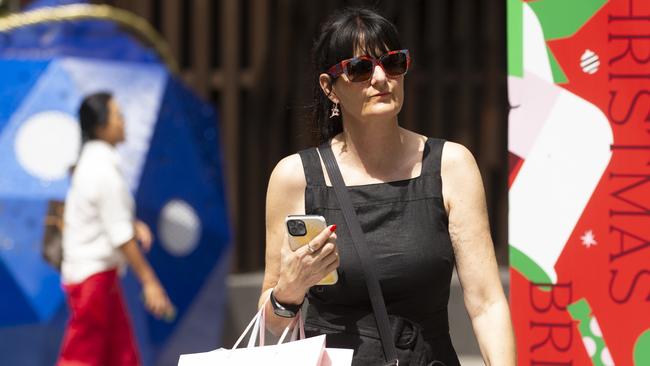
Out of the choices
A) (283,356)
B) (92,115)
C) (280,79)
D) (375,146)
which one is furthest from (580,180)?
(280,79)

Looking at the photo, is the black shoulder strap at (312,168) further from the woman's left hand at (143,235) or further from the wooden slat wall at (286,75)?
the wooden slat wall at (286,75)

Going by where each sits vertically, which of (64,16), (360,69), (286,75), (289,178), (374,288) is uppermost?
(64,16)

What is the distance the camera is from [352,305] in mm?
2896

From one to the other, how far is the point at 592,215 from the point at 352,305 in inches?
32.9

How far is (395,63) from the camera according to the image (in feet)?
9.57

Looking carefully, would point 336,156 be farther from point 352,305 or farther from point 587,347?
point 587,347

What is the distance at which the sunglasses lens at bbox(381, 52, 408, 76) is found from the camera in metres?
2.91

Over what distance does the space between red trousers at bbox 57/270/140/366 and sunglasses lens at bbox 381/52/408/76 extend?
10.5 feet

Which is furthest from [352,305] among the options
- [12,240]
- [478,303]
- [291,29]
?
[291,29]

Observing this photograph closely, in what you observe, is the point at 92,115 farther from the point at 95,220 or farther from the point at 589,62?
the point at 589,62

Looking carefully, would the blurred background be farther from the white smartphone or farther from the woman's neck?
the white smartphone

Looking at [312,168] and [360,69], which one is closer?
[360,69]

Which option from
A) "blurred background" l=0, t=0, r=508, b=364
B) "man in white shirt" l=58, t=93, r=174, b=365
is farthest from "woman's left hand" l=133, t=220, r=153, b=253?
"blurred background" l=0, t=0, r=508, b=364

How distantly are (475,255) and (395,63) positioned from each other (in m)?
0.48
